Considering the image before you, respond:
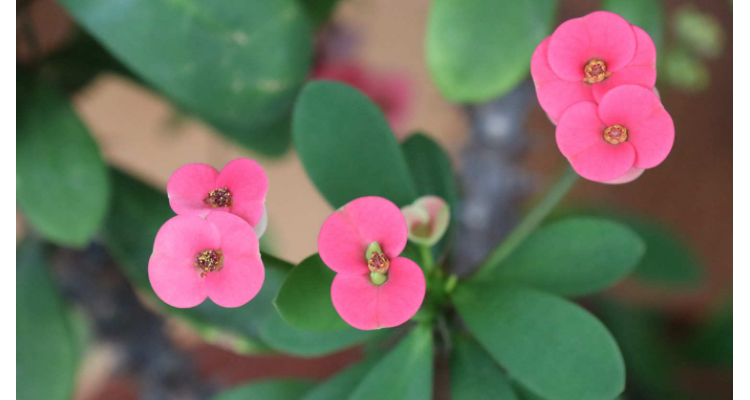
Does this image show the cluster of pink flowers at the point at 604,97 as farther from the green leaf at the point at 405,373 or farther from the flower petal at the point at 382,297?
the green leaf at the point at 405,373

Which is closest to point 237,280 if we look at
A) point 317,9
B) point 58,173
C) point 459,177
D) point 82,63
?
point 58,173

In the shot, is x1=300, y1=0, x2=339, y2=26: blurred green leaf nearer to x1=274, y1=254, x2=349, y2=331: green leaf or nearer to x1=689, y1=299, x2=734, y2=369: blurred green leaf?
x1=274, y1=254, x2=349, y2=331: green leaf

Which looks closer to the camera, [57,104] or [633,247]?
[633,247]

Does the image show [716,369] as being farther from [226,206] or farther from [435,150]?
[226,206]

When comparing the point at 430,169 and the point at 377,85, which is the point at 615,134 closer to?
the point at 430,169

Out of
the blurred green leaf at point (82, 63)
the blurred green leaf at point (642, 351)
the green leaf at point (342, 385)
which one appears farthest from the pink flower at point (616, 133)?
the blurred green leaf at point (642, 351)
